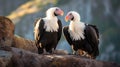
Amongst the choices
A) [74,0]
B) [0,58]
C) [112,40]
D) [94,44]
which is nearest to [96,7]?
[74,0]

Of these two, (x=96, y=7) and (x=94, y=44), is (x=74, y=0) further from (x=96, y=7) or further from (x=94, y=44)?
(x=94, y=44)

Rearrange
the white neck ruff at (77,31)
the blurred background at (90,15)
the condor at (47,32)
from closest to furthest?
the condor at (47,32) < the white neck ruff at (77,31) < the blurred background at (90,15)

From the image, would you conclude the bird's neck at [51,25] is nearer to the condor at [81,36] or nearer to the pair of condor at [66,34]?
the pair of condor at [66,34]

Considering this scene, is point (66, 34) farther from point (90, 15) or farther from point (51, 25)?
point (90, 15)

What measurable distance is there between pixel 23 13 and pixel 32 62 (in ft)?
208

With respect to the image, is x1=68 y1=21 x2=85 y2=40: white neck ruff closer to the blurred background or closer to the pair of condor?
the pair of condor

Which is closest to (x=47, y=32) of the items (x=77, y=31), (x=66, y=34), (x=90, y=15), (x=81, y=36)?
(x=66, y=34)

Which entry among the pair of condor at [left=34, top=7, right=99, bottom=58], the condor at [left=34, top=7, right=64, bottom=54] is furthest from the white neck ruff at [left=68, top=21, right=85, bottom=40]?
the condor at [left=34, top=7, right=64, bottom=54]

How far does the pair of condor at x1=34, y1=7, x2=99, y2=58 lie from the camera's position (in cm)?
2084

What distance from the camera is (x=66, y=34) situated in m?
21.8

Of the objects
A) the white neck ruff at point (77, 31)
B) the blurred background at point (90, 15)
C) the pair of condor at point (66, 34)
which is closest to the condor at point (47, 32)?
the pair of condor at point (66, 34)

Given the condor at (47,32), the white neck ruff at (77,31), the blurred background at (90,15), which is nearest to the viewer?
the condor at (47,32)

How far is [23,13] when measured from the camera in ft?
265

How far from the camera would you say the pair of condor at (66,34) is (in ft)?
68.4
